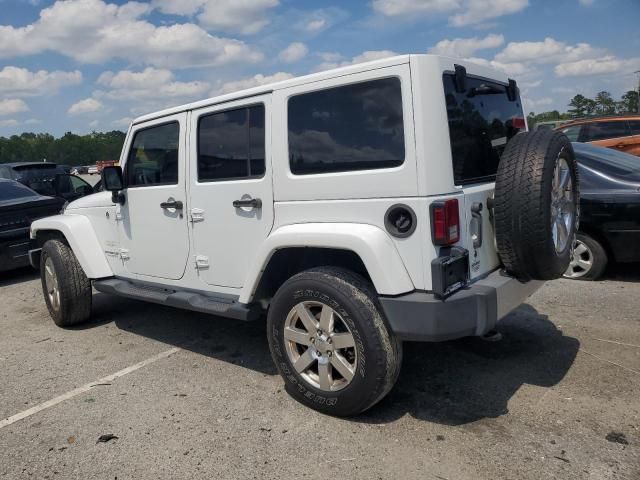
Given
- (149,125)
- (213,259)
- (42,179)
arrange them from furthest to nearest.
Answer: (42,179) → (149,125) → (213,259)

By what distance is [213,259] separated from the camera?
3822mm

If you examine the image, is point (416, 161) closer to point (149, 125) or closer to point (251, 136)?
point (251, 136)

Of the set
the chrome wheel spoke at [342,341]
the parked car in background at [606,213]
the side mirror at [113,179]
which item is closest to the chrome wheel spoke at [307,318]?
the chrome wheel spoke at [342,341]

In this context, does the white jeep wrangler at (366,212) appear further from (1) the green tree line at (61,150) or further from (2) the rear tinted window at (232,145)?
(1) the green tree line at (61,150)

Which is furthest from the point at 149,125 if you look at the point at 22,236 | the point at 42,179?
the point at 42,179

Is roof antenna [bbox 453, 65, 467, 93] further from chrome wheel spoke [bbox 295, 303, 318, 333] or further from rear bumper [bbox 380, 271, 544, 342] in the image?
chrome wheel spoke [bbox 295, 303, 318, 333]

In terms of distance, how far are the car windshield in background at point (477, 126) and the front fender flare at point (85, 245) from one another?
3401 mm

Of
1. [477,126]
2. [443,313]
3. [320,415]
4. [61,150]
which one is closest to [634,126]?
[477,126]

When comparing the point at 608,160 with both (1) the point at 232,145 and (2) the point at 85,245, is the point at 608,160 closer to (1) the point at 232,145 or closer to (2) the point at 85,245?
(1) the point at 232,145

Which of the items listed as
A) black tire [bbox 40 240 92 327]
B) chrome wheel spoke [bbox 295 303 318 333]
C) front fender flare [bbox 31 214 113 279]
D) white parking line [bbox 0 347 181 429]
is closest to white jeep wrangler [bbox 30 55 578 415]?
chrome wheel spoke [bbox 295 303 318 333]

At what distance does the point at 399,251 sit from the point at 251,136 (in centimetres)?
136

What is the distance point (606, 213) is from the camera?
205 inches

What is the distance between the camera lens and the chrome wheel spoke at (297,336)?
10.3 feet

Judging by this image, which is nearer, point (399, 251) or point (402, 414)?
point (399, 251)
